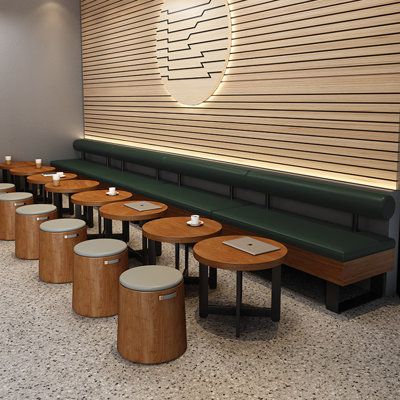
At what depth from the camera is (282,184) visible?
188 inches

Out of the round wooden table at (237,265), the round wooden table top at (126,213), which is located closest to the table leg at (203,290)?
the round wooden table at (237,265)

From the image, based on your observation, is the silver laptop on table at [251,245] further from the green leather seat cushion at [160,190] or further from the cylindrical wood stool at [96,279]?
the green leather seat cushion at [160,190]

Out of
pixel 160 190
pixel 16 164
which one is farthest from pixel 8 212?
pixel 16 164

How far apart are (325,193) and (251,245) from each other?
3.65ft

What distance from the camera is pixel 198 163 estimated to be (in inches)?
234

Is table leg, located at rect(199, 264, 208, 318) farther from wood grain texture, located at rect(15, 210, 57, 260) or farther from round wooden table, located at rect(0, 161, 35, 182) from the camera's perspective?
round wooden table, located at rect(0, 161, 35, 182)

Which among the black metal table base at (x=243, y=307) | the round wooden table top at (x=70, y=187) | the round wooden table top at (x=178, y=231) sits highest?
the round wooden table top at (x=70, y=187)

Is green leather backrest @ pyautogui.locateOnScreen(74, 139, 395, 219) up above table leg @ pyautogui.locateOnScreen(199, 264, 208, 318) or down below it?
above

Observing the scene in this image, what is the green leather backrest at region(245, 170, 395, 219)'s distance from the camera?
12.8 ft

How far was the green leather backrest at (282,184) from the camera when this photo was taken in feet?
13.0

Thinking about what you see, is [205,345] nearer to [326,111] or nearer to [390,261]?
[390,261]

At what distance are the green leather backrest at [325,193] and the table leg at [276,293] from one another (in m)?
0.98

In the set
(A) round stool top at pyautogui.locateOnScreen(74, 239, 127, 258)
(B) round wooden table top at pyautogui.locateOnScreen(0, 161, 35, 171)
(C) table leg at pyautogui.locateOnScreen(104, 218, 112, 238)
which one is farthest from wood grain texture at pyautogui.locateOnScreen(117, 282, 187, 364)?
(B) round wooden table top at pyautogui.locateOnScreen(0, 161, 35, 171)

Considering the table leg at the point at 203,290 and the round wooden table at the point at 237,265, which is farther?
the table leg at the point at 203,290
